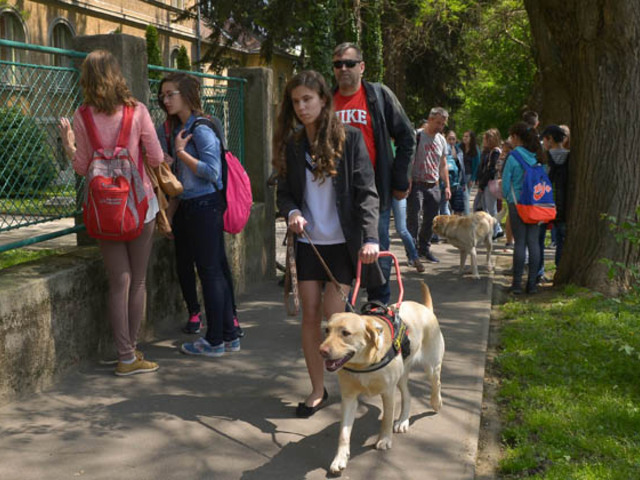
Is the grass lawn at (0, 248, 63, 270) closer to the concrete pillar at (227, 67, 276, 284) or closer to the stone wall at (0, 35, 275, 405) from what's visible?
the concrete pillar at (227, 67, 276, 284)

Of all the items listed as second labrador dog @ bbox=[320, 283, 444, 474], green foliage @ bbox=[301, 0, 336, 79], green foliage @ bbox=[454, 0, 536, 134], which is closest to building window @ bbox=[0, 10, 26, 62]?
green foliage @ bbox=[301, 0, 336, 79]

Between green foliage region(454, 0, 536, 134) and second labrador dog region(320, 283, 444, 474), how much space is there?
2104 centimetres

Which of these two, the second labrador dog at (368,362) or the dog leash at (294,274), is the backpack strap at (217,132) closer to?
the dog leash at (294,274)

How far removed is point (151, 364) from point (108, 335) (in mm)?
470

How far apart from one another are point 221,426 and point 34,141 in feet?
Result: 7.92

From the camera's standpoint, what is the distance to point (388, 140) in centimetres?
519

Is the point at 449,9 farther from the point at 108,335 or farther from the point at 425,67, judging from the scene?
the point at 108,335

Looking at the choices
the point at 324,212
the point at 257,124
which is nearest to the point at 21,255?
the point at 257,124

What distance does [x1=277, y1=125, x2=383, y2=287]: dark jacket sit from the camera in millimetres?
4176

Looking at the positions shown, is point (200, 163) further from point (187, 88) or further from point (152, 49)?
point (152, 49)

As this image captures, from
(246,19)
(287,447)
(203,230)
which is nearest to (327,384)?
(287,447)

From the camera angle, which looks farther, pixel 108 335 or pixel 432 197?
pixel 432 197

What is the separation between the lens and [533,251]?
805 cm

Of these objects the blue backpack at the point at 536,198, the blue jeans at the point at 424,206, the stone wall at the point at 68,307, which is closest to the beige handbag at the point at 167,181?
the stone wall at the point at 68,307
